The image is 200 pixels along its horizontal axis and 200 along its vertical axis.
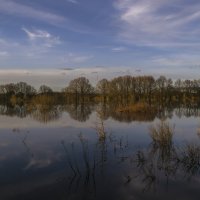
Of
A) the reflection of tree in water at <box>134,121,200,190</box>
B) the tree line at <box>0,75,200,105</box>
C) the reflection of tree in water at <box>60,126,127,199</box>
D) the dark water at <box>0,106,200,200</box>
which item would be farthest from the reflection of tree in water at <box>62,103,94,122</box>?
the tree line at <box>0,75,200,105</box>

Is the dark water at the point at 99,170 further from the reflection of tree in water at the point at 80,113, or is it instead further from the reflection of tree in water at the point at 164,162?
the reflection of tree in water at the point at 80,113

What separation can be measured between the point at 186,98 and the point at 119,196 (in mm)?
56304

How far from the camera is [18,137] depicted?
11844 millimetres

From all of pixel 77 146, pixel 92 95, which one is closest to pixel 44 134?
pixel 77 146

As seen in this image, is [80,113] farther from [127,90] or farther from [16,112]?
[127,90]

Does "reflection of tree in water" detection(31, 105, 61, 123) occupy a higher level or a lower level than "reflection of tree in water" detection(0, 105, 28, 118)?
higher

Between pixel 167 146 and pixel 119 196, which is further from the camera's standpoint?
pixel 167 146

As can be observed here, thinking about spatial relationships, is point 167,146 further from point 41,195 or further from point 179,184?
point 41,195

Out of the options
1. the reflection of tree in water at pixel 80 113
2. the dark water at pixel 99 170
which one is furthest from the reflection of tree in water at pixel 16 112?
the dark water at pixel 99 170

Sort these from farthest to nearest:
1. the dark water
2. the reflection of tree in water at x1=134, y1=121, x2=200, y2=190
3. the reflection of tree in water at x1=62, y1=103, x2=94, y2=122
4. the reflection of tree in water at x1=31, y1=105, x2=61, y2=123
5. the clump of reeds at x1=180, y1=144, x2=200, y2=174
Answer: the reflection of tree in water at x1=62, y1=103, x2=94, y2=122, the reflection of tree in water at x1=31, y1=105, x2=61, y2=123, the clump of reeds at x1=180, y1=144, x2=200, y2=174, the reflection of tree in water at x1=134, y1=121, x2=200, y2=190, the dark water

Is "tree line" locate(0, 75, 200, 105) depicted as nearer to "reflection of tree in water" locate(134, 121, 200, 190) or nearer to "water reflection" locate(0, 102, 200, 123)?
"water reflection" locate(0, 102, 200, 123)

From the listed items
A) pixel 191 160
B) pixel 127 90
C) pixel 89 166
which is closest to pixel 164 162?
pixel 191 160

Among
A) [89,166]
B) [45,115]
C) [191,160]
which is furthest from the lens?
[45,115]

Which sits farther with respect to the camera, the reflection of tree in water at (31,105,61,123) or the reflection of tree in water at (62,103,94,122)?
the reflection of tree in water at (62,103,94,122)
